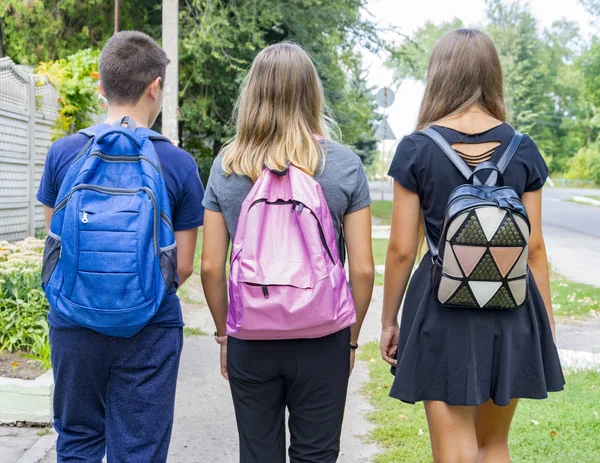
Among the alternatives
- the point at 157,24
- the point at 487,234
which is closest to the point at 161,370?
the point at 487,234

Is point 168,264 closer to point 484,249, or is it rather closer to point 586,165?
point 484,249

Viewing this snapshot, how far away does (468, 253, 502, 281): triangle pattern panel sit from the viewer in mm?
2537

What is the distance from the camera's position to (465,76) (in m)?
2.78

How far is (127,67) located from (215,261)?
77 centimetres

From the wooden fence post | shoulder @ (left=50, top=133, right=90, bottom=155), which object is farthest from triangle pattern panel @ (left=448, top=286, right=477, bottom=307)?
the wooden fence post

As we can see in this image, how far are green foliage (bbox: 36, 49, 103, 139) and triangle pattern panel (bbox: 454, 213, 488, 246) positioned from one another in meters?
8.38

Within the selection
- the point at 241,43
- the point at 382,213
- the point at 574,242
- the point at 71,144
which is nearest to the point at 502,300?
the point at 71,144

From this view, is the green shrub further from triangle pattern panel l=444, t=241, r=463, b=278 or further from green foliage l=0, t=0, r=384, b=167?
triangle pattern panel l=444, t=241, r=463, b=278

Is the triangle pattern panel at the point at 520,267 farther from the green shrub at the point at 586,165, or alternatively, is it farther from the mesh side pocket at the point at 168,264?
the green shrub at the point at 586,165

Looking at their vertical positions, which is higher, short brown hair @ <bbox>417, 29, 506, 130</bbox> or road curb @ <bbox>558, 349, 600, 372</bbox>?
short brown hair @ <bbox>417, 29, 506, 130</bbox>

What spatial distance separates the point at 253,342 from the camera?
2.67m

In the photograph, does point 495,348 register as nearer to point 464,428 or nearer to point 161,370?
point 464,428

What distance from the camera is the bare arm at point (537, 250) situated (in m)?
2.80

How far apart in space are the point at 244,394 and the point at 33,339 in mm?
3060
